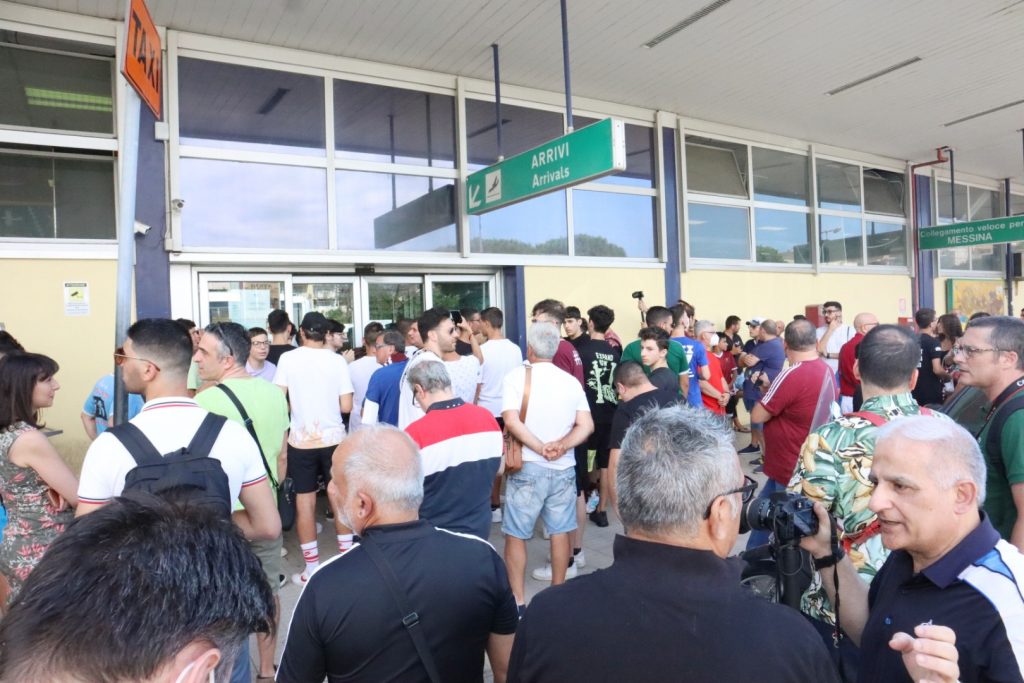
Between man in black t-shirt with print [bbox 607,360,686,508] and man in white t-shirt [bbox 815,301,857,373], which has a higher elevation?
man in white t-shirt [bbox 815,301,857,373]

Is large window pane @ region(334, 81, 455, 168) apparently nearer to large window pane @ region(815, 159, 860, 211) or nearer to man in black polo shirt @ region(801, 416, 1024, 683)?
man in black polo shirt @ region(801, 416, 1024, 683)

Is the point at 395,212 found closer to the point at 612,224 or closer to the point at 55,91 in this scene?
the point at 612,224

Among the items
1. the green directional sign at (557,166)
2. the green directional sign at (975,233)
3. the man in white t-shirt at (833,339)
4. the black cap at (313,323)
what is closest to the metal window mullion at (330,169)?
the green directional sign at (557,166)

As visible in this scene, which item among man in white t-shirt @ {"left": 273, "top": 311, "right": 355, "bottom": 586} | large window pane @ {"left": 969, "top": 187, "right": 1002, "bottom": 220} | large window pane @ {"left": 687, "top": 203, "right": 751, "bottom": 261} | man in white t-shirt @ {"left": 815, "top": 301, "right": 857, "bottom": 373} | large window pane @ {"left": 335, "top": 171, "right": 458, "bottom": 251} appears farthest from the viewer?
large window pane @ {"left": 969, "top": 187, "right": 1002, "bottom": 220}

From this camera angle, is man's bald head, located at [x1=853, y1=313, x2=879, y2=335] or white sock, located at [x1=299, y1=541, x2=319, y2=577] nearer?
white sock, located at [x1=299, y1=541, x2=319, y2=577]

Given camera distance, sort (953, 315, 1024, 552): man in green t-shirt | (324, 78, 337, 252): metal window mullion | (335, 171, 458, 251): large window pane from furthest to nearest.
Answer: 1. (335, 171, 458, 251): large window pane
2. (324, 78, 337, 252): metal window mullion
3. (953, 315, 1024, 552): man in green t-shirt

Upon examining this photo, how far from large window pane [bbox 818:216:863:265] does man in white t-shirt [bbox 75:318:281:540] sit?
34.1ft

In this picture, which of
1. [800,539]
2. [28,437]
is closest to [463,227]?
[28,437]

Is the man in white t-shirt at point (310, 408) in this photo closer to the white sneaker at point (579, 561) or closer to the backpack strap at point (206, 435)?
the white sneaker at point (579, 561)

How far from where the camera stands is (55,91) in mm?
5406

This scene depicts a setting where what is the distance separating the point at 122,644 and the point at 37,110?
21.0 feet

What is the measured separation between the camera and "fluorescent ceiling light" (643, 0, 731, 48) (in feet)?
19.0

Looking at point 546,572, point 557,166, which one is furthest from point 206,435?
point 557,166

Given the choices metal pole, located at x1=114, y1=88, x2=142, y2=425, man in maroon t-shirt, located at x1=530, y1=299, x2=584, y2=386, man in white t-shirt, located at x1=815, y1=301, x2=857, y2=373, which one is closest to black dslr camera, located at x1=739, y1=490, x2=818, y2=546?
metal pole, located at x1=114, y1=88, x2=142, y2=425
